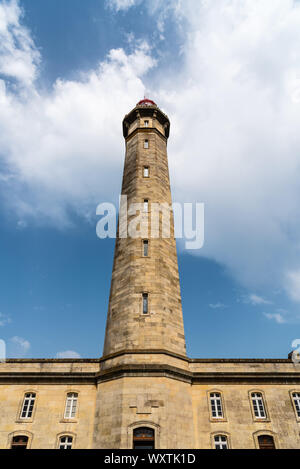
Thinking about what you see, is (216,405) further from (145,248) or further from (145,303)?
(145,248)

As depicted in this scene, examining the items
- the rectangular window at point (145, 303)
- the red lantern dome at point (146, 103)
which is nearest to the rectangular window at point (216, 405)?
the rectangular window at point (145, 303)

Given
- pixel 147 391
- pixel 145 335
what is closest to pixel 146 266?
pixel 145 335

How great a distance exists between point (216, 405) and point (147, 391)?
496cm

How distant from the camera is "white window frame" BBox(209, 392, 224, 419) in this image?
18.0m

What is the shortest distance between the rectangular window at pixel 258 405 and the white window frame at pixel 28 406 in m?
12.8

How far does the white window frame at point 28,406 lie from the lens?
18070 millimetres

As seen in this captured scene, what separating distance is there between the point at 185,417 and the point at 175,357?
117 inches

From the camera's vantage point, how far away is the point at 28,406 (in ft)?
60.3

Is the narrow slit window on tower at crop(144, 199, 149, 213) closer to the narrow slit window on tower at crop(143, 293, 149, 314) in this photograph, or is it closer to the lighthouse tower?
the lighthouse tower

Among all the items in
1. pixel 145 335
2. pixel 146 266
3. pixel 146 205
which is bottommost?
pixel 145 335

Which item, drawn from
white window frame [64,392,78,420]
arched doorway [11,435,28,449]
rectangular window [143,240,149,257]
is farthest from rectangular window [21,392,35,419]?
rectangular window [143,240,149,257]

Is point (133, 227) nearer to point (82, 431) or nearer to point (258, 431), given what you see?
point (82, 431)

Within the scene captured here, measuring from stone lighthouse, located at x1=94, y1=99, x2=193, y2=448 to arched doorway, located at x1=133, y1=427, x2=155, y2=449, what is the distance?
40mm

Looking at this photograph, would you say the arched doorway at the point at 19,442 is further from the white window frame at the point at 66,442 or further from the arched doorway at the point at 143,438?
the arched doorway at the point at 143,438
